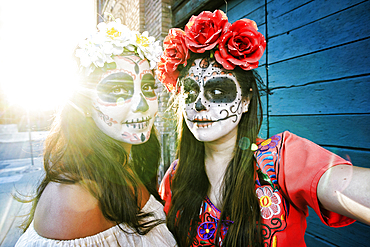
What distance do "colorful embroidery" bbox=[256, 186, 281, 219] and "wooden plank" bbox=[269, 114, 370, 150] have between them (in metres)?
1.08

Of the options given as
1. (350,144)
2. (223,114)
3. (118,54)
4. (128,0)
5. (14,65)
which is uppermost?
(14,65)

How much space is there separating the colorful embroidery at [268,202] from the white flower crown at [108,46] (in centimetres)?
106

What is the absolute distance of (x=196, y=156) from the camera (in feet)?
4.91

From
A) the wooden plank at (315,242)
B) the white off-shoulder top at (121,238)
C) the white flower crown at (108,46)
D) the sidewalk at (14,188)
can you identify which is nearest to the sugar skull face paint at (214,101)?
the white flower crown at (108,46)

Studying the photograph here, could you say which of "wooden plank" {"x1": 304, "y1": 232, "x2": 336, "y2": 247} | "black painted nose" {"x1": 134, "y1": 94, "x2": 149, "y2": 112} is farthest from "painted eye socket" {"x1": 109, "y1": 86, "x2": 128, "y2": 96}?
"wooden plank" {"x1": 304, "y1": 232, "x2": 336, "y2": 247}

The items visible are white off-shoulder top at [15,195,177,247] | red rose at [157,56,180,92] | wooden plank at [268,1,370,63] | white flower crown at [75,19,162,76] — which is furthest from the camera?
wooden plank at [268,1,370,63]

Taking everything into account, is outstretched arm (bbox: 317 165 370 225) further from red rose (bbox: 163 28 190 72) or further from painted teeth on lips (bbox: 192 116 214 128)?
red rose (bbox: 163 28 190 72)

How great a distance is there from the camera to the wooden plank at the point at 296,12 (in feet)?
5.68

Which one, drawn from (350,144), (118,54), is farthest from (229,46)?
(350,144)

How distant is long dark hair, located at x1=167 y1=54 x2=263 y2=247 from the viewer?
1.11m

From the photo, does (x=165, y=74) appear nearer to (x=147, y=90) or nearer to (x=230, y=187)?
(x=147, y=90)

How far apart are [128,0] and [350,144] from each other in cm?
575

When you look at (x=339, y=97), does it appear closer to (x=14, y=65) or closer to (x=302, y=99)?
(x=302, y=99)

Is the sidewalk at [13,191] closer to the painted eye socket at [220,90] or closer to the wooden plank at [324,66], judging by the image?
the painted eye socket at [220,90]
